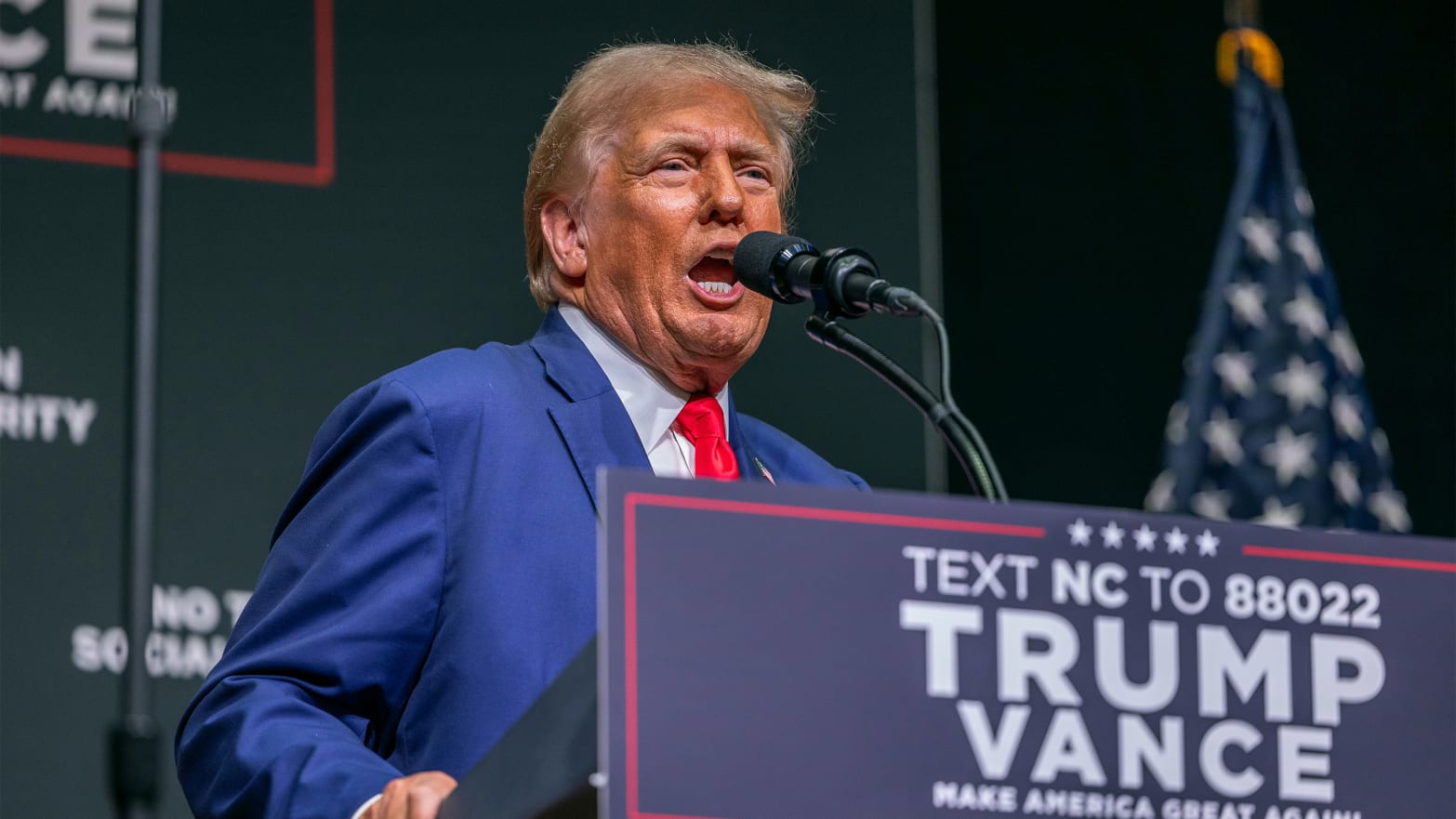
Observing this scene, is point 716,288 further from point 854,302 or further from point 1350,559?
point 1350,559

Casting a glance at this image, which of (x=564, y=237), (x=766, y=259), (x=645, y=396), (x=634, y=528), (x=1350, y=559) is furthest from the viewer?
(x=564, y=237)

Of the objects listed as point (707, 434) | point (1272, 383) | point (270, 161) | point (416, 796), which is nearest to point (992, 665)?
point (416, 796)

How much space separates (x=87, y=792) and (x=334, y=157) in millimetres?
990

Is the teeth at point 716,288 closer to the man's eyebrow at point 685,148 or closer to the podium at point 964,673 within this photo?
the man's eyebrow at point 685,148

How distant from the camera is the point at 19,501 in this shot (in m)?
2.66

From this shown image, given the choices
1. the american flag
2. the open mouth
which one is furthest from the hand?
the american flag

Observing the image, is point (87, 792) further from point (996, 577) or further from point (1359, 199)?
point (1359, 199)

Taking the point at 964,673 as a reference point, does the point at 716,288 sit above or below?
above

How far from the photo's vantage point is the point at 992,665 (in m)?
1.19

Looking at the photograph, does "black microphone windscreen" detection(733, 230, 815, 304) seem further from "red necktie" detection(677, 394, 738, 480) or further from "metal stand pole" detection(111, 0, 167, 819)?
"metal stand pole" detection(111, 0, 167, 819)

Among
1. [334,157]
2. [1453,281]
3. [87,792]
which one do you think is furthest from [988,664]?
[1453,281]

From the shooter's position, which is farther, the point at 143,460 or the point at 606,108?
the point at 606,108

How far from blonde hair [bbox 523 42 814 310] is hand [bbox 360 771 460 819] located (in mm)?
1023

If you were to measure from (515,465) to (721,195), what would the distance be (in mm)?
448
